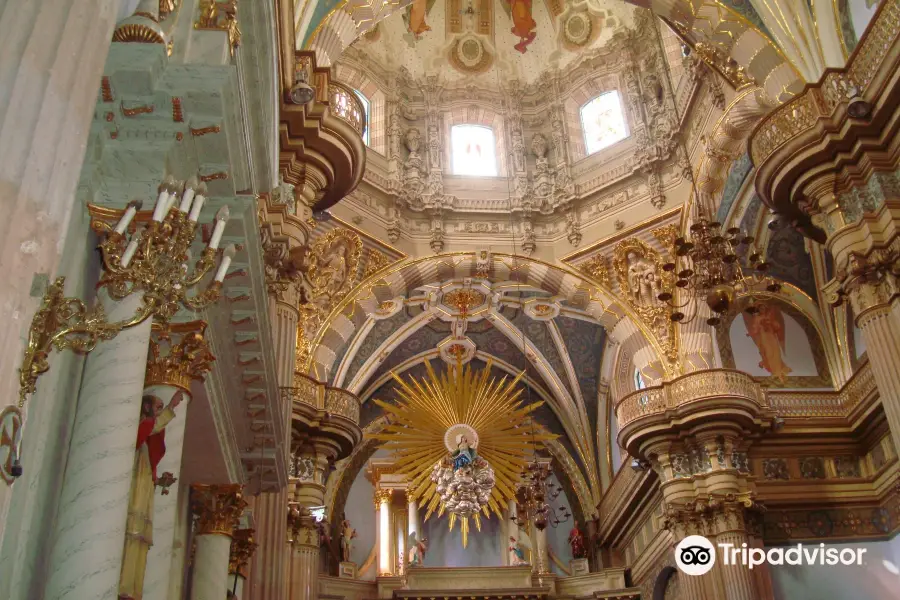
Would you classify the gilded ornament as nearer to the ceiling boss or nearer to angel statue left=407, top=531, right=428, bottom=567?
the ceiling boss

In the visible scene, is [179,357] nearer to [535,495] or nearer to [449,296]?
[535,495]

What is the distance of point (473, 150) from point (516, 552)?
8.60 m

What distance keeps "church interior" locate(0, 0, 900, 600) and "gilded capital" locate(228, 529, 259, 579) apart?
22 millimetres

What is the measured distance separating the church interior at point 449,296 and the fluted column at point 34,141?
0.05ft

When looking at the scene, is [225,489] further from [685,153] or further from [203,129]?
[685,153]

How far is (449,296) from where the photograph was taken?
1964cm

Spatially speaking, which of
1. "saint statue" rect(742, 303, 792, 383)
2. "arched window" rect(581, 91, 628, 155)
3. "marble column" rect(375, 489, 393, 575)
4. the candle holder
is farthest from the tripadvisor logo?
the candle holder

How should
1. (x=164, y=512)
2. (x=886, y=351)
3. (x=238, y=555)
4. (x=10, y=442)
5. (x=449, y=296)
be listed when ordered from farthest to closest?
1. (x=449, y=296)
2. (x=886, y=351)
3. (x=238, y=555)
4. (x=164, y=512)
5. (x=10, y=442)

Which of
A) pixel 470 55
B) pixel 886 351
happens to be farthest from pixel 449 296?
pixel 886 351

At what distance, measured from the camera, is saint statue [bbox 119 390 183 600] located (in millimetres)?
4840

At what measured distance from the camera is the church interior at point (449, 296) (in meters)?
4.13

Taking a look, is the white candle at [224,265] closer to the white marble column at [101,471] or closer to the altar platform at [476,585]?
the white marble column at [101,471]

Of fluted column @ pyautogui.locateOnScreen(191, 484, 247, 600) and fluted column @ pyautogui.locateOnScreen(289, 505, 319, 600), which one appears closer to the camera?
fluted column @ pyautogui.locateOnScreen(191, 484, 247, 600)

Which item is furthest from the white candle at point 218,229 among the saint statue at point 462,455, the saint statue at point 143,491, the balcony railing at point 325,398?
the saint statue at point 462,455
